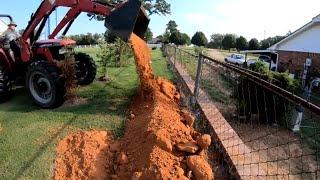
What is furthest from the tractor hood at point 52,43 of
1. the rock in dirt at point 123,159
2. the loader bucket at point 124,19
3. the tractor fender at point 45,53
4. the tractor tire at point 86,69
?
the rock in dirt at point 123,159

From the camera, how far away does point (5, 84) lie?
871 centimetres

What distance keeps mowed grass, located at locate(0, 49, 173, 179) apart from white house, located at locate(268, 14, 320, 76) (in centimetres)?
1809

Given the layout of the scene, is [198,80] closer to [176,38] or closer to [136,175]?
[136,175]

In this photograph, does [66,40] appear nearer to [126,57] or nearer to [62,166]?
[62,166]

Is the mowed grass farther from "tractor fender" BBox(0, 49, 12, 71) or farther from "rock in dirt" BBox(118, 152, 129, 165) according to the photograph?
"rock in dirt" BBox(118, 152, 129, 165)

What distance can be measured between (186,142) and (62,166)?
178 cm

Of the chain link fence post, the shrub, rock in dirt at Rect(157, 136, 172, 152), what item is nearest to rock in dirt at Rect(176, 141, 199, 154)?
rock in dirt at Rect(157, 136, 172, 152)

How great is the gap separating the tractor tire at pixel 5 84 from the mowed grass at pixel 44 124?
168 mm

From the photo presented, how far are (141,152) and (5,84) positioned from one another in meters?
4.61

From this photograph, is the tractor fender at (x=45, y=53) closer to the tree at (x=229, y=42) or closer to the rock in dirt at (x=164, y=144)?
the rock in dirt at (x=164, y=144)

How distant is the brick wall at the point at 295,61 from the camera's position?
80.0 ft

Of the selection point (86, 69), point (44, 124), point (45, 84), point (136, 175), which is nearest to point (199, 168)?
point (136, 175)

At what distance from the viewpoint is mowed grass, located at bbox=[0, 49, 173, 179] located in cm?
541

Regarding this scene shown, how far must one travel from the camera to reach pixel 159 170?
190 inches
